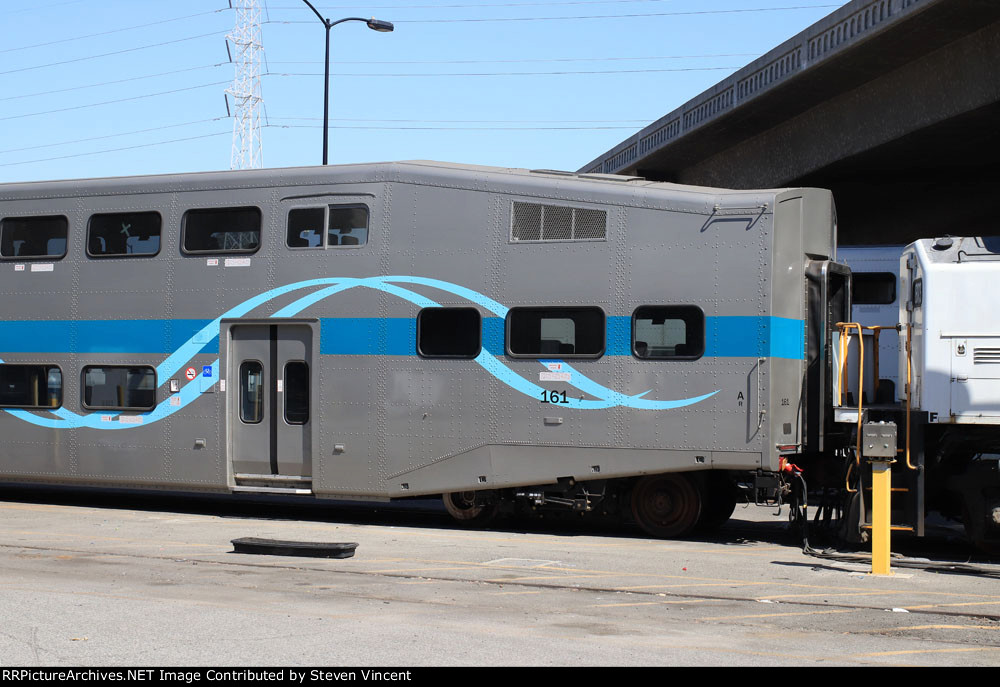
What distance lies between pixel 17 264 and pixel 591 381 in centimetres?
906

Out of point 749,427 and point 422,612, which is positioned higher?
point 749,427

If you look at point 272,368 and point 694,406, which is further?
point 272,368

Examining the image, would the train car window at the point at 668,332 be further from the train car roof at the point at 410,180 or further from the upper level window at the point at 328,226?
the upper level window at the point at 328,226

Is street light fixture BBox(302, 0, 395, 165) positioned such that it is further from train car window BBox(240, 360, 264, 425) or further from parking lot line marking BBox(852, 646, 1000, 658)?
parking lot line marking BBox(852, 646, 1000, 658)

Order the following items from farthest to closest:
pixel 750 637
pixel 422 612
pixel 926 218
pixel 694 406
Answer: pixel 926 218, pixel 694 406, pixel 422 612, pixel 750 637

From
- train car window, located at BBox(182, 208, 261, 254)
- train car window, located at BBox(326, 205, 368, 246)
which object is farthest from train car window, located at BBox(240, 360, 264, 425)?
train car window, located at BBox(326, 205, 368, 246)

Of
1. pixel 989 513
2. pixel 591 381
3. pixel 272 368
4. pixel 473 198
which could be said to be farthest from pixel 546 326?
pixel 989 513

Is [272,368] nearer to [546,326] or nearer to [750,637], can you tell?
[546,326]

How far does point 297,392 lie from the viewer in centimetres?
1490

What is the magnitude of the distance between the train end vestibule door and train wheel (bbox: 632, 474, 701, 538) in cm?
447

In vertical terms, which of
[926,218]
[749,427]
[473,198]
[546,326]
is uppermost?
[926,218]

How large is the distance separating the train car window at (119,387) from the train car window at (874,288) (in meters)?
13.8

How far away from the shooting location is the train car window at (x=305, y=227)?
14633 millimetres
